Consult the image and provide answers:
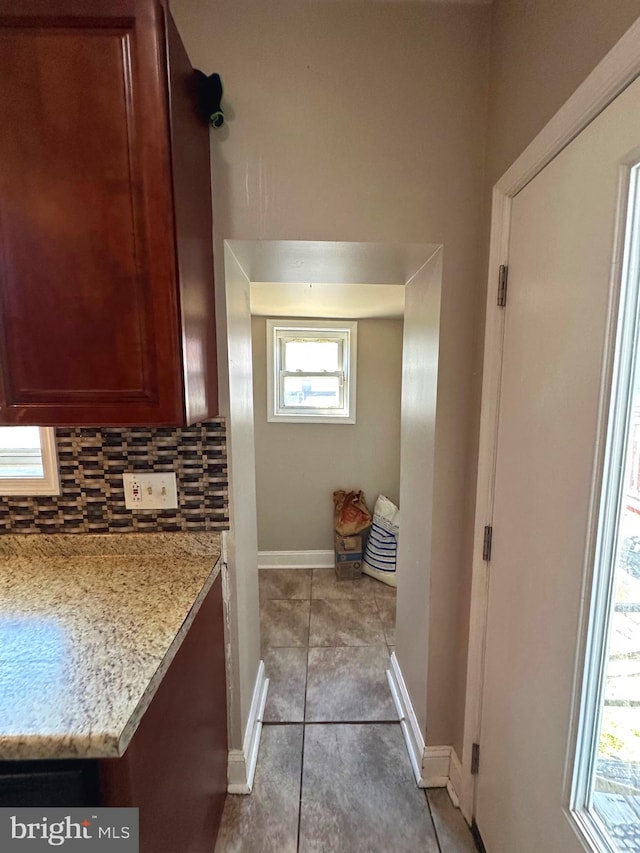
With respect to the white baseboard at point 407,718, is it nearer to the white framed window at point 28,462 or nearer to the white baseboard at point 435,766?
the white baseboard at point 435,766

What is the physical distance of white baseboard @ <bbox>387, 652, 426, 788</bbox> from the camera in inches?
55.6

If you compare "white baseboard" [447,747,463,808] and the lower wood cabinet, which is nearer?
the lower wood cabinet

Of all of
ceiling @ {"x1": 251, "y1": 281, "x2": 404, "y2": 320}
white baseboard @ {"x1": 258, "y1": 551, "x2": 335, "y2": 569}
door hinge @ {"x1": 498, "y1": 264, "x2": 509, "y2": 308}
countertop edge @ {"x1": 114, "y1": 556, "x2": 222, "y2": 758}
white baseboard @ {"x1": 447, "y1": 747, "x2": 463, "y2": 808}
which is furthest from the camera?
white baseboard @ {"x1": 258, "y1": 551, "x2": 335, "y2": 569}

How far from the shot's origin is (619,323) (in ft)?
2.27

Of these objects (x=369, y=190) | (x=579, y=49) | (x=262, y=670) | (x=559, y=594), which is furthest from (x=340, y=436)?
(x=579, y=49)

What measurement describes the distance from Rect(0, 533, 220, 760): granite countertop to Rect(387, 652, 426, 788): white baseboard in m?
1.09

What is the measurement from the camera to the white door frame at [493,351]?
29.6 inches

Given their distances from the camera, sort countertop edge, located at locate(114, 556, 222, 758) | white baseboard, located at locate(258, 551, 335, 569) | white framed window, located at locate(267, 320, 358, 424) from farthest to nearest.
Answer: white baseboard, located at locate(258, 551, 335, 569) < white framed window, located at locate(267, 320, 358, 424) < countertop edge, located at locate(114, 556, 222, 758)

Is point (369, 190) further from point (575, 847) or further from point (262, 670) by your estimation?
point (262, 670)

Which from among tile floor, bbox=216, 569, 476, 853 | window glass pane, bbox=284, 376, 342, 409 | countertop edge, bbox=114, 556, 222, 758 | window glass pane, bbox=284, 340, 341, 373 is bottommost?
tile floor, bbox=216, 569, 476, 853

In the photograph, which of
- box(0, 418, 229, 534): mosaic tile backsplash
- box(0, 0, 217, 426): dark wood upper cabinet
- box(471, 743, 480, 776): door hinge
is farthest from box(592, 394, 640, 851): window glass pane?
box(0, 418, 229, 534): mosaic tile backsplash

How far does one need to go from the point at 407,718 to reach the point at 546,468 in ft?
4.50

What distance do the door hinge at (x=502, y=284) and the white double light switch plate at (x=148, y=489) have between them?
3.90 feet

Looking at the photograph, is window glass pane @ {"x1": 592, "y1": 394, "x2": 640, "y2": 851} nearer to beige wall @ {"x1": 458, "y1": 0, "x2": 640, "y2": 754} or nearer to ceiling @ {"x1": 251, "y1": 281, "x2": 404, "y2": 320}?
beige wall @ {"x1": 458, "y1": 0, "x2": 640, "y2": 754}
